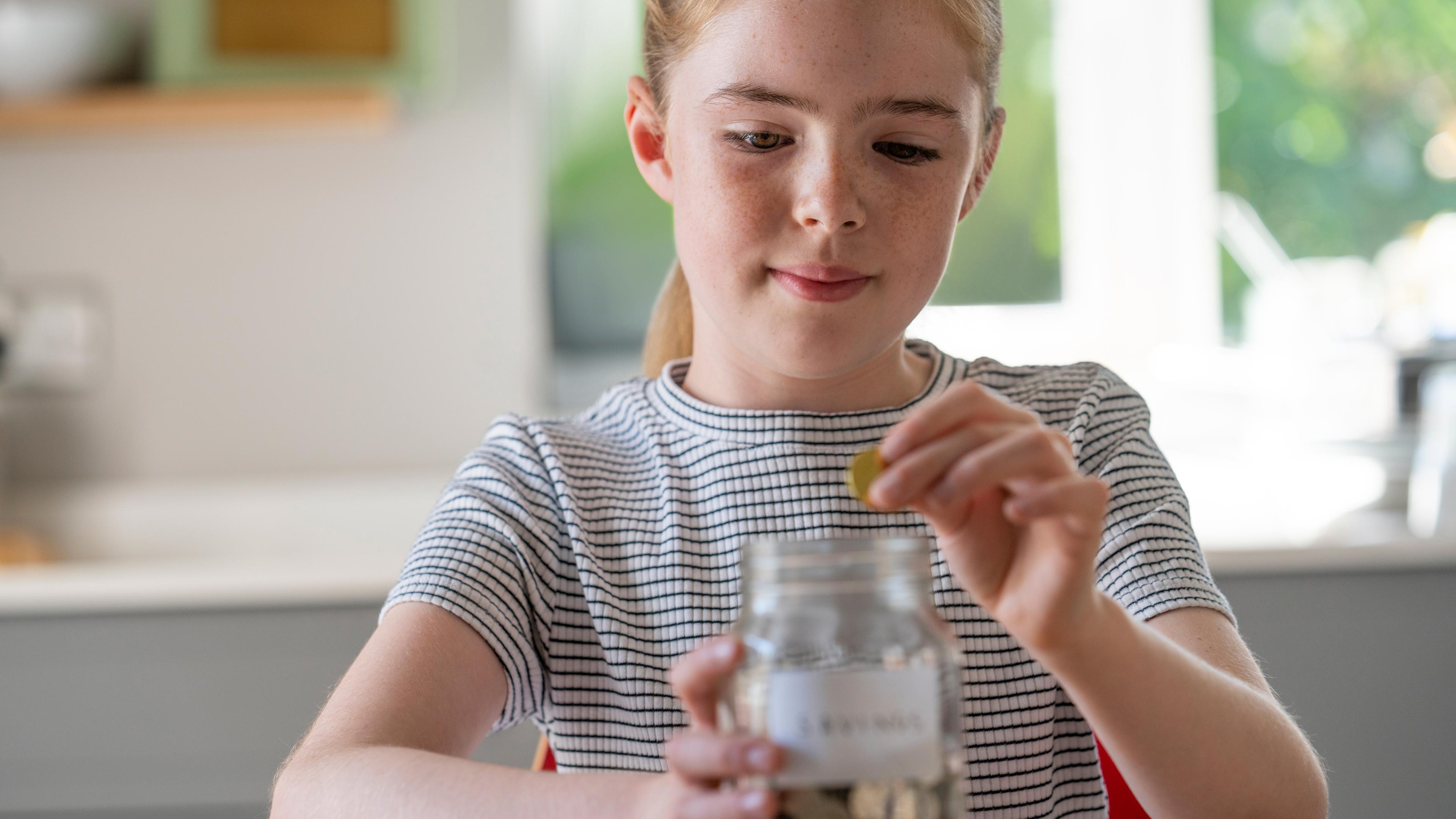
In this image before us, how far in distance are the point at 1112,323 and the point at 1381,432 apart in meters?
0.55

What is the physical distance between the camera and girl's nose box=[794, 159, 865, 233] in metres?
0.70

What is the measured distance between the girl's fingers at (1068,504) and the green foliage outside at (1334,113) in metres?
2.29

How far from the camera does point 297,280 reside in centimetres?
254

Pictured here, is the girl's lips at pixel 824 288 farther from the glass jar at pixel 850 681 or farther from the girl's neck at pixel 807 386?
the glass jar at pixel 850 681

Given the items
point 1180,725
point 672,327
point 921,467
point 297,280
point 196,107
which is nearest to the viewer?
point 921,467

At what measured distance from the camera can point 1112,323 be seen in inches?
105

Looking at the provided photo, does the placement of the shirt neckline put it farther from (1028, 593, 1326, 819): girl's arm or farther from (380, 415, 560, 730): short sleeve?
(1028, 593, 1326, 819): girl's arm

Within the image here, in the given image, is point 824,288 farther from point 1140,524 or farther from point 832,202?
point 1140,524

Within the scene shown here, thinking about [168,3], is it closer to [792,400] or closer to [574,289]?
[574,289]

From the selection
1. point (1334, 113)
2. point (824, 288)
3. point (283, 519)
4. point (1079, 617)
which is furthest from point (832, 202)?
point (1334, 113)

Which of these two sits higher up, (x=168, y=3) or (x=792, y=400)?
(x=168, y=3)

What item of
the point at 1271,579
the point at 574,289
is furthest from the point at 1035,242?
the point at 1271,579

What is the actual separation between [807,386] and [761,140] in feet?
0.66

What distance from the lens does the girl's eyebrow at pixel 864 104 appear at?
712 millimetres
